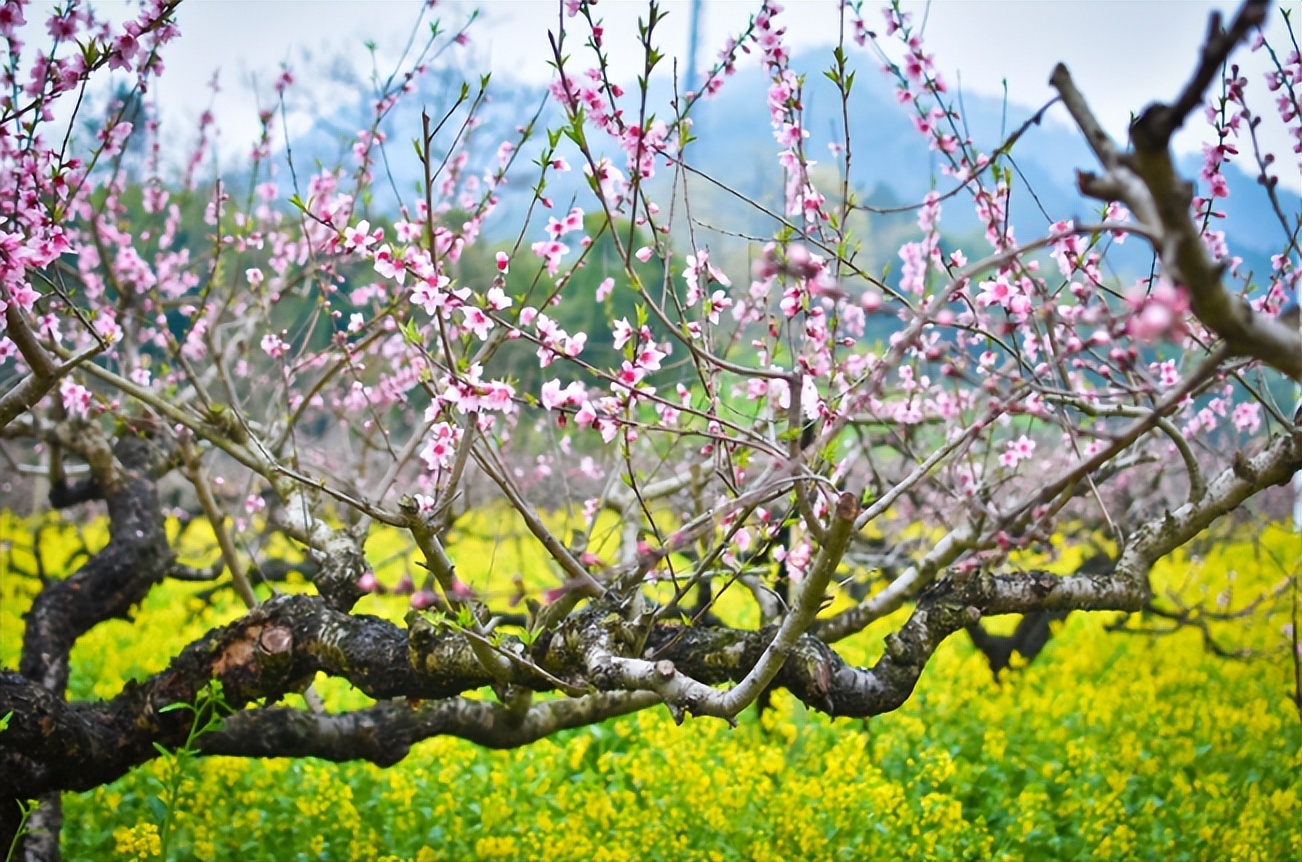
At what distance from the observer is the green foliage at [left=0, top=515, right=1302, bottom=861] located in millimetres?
4340

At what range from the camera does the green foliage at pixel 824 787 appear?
4.34 meters

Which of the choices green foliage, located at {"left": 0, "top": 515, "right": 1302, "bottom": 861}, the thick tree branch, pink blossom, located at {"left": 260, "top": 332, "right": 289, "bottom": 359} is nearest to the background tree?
the thick tree branch

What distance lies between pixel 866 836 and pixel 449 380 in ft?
10.2

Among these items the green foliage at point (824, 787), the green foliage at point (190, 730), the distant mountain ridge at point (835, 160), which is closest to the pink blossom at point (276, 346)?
the distant mountain ridge at point (835, 160)

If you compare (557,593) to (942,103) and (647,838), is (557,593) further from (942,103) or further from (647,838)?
(647,838)

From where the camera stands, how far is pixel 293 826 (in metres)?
4.60

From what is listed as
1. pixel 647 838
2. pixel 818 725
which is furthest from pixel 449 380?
pixel 818 725

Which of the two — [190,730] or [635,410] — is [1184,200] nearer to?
[635,410]

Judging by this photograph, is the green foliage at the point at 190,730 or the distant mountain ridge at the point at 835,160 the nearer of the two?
the green foliage at the point at 190,730

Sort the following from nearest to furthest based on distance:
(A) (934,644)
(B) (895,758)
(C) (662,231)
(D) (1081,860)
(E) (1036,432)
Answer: (C) (662,231), (A) (934,644), (D) (1081,860), (B) (895,758), (E) (1036,432)

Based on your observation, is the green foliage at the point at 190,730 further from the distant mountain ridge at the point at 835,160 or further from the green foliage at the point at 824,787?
the distant mountain ridge at the point at 835,160

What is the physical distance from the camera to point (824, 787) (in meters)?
4.66

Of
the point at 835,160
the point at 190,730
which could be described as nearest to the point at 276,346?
the point at 190,730

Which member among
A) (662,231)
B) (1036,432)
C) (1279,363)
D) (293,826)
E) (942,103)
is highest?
(1036,432)
